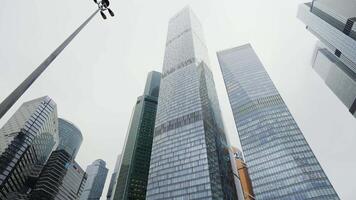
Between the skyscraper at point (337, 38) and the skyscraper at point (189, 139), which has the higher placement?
the skyscraper at point (337, 38)

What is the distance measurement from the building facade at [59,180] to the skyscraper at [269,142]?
103 meters

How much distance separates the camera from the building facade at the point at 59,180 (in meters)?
144

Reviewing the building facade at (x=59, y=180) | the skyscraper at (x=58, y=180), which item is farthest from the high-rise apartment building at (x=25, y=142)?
the building facade at (x=59, y=180)

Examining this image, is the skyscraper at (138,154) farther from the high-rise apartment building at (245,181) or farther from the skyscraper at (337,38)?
the skyscraper at (337,38)

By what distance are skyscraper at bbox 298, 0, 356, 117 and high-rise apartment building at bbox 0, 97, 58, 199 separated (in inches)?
6080

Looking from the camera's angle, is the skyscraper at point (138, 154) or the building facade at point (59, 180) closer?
the skyscraper at point (138, 154)

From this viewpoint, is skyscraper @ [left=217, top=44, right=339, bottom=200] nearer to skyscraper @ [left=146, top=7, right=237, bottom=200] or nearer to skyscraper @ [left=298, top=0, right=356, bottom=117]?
skyscraper @ [left=146, top=7, right=237, bottom=200]

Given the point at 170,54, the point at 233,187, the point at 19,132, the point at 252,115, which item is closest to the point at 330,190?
the point at 233,187

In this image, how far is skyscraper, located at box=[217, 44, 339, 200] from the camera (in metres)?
Result: 99.8

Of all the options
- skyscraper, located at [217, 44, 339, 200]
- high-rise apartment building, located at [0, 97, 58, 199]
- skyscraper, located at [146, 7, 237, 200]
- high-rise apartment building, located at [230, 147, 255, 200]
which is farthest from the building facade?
skyscraper, located at [217, 44, 339, 200]

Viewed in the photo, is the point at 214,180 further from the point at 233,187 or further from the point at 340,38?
the point at 340,38

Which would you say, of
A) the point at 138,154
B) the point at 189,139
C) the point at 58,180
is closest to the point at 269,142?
the point at 189,139

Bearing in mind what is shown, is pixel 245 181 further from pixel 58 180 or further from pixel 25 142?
pixel 25 142

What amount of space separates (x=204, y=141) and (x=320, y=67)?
381ft
